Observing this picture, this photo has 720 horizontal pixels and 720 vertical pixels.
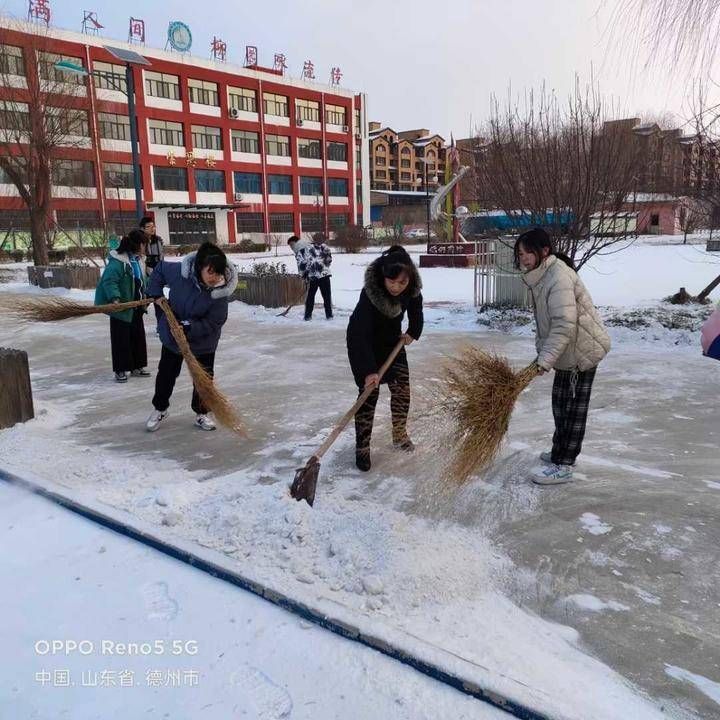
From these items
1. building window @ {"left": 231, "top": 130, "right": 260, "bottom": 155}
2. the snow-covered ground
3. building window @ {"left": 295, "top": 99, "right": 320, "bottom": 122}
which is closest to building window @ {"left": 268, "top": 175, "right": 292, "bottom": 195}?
building window @ {"left": 231, "top": 130, "right": 260, "bottom": 155}

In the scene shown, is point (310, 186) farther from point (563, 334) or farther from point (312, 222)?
point (563, 334)

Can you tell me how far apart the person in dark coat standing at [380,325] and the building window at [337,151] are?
51.9m

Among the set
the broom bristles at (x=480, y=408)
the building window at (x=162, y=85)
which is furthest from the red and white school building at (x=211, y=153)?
the broom bristles at (x=480, y=408)

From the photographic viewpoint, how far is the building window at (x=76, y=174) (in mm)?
29109

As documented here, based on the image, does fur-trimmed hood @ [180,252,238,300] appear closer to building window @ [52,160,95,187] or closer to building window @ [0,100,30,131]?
building window @ [0,100,30,131]

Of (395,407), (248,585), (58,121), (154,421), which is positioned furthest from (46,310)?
(58,121)

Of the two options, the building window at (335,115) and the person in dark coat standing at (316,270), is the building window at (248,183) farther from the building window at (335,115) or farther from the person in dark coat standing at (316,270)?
the person in dark coat standing at (316,270)

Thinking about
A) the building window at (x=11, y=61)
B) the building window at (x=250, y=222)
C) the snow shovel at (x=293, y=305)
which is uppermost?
the building window at (x=11, y=61)

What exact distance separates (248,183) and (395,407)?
1787 inches

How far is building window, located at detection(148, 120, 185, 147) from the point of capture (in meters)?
40.6

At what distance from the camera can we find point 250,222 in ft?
154

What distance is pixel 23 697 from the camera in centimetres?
209

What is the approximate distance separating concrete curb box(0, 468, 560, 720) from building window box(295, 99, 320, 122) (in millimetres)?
50842

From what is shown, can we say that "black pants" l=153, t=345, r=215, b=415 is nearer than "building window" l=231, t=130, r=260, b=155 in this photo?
Yes
